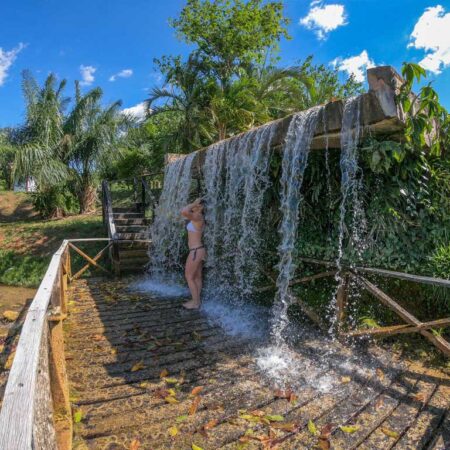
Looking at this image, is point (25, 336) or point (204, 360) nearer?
point (25, 336)

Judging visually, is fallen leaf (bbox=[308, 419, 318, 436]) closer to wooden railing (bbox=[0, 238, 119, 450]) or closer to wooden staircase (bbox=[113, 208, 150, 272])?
wooden railing (bbox=[0, 238, 119, 450])

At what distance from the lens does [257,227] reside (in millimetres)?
5551

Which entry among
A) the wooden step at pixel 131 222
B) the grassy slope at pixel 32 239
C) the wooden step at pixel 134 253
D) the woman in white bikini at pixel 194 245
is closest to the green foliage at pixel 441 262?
the woman in white bikini at pixel 194 245

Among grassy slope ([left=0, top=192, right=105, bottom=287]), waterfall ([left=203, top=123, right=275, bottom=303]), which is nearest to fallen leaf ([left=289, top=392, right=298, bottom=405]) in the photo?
waterfall ([left=203, top=123, right=275, bottom=303])

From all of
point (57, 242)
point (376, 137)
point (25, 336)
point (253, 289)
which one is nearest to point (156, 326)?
point (253, 289)

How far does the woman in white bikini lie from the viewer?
5.48 metres

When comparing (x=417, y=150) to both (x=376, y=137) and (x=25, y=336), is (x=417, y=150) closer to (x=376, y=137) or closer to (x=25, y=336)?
(x=376, y=137)

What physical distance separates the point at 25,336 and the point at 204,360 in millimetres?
2298

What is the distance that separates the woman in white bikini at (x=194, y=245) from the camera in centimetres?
548

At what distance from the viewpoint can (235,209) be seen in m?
5.92

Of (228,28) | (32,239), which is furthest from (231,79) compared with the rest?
(32,239)

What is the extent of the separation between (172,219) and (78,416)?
212 inches

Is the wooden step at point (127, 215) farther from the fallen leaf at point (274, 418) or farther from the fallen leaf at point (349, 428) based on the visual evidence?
the fallen leaf at point (349, 428)

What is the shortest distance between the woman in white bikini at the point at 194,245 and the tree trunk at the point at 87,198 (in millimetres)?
12551
